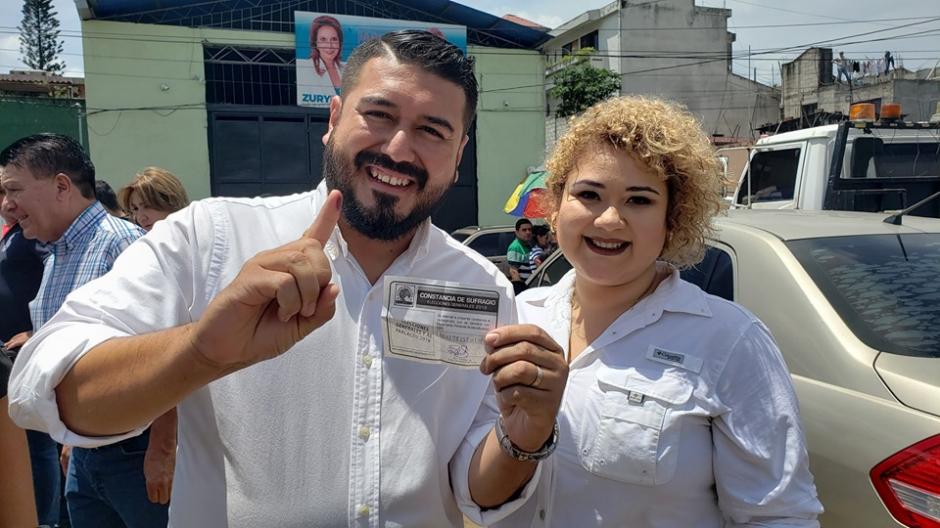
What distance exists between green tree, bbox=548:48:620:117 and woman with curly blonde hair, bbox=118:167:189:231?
16.4 m

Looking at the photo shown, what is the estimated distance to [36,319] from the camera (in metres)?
2.99

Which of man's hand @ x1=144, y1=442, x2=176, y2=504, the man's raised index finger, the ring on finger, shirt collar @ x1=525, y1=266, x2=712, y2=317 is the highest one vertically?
the man's raised index finger

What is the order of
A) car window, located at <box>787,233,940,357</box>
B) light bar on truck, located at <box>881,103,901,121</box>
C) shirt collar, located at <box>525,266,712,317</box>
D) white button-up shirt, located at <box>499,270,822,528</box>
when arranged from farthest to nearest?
1. light bar on truck, located at <box>881,103,901,121</box>
2. car window, located at <box>787,233,940,357</box>
3. shirt collar, located at <box>525,266,712,317</box>
4. white button-up shirt, located at <box>499,270,822,528</box>

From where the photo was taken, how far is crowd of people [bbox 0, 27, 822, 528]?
1.23 metres

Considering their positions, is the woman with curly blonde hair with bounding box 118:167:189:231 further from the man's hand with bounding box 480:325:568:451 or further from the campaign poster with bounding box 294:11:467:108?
the campaign poster with bounding box 294:11:467:108

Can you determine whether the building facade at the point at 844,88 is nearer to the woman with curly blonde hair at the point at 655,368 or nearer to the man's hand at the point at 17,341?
the woman with curly blonde hair at the point at 655,368

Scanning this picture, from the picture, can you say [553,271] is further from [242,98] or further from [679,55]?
[679,55]

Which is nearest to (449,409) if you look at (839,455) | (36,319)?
(839,455)

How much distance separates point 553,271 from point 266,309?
2895 mm

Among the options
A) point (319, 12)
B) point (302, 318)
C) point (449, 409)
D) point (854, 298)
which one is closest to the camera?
point (302, 318)

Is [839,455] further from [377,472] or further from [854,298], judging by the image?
[377,472]

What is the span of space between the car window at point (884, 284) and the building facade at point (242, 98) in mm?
16758

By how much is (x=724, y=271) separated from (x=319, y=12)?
17657mm

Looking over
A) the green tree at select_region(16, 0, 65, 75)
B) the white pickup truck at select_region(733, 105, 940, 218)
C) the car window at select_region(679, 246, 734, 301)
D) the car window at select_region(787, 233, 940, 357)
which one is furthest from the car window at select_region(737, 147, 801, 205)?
the green tree at select_region(16, 0, 65, 75)
